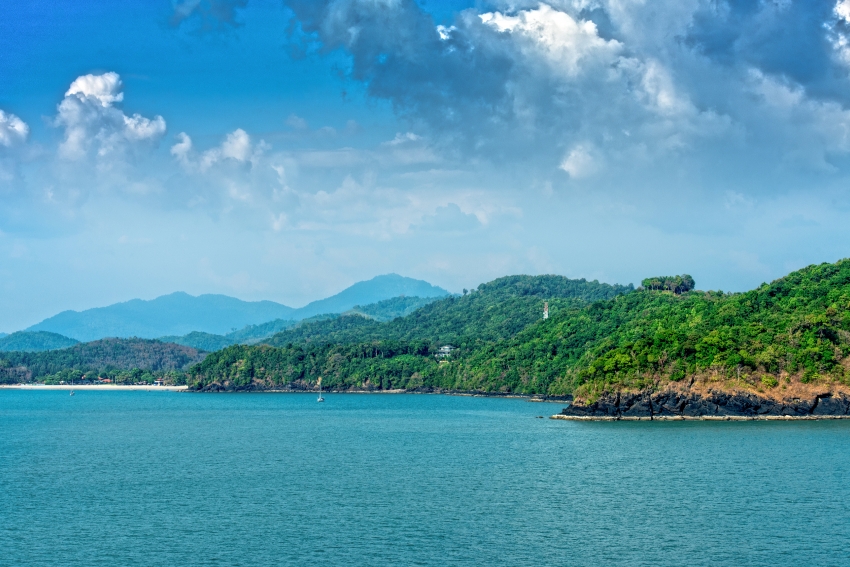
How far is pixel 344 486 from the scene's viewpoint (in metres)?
50.8

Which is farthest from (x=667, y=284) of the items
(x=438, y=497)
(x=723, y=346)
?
(x=438, y=497)

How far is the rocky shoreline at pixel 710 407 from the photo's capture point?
8800 cm

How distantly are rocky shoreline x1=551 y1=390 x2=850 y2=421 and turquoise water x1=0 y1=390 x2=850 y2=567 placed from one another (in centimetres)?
557

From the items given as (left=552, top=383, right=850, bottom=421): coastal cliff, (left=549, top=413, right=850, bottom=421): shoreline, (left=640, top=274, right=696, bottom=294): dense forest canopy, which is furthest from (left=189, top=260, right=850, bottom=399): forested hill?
(left=640, top=274, right=696, bottom=294): dense forest canopy

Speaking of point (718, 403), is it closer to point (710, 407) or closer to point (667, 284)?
point (710, 407)

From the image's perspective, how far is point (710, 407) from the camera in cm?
9069

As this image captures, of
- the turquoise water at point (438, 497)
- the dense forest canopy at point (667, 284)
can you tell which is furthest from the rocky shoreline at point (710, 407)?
the dense forest canopy at point (667, 284)

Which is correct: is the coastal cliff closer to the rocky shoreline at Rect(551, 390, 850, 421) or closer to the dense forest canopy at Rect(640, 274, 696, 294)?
the rocky shoreline at Rect(551, 390, 850, 421)

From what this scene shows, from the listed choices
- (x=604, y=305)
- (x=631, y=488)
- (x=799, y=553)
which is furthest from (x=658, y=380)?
(x=604, y=305)

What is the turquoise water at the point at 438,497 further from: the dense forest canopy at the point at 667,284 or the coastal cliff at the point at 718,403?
the dense forest canopy at the point at 667,284

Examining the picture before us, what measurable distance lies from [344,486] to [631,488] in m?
16.5

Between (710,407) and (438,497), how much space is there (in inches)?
2066

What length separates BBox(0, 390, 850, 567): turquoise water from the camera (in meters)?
35.4

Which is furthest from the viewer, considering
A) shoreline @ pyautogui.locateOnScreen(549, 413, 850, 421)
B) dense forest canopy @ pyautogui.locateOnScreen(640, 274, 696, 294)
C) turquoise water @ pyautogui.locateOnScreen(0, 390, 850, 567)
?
dense forest canopy @ pyautogui.locateOnScreen(640, 274, 696, 294)
